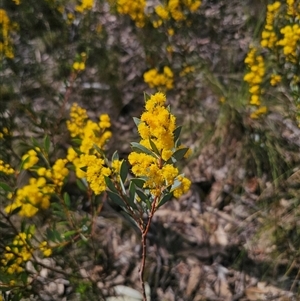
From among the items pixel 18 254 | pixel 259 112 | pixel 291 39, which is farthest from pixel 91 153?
pixel 259 112

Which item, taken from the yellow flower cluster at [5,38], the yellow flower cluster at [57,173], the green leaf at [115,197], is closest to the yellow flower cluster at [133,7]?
the yellow flower cluster at [5,38]

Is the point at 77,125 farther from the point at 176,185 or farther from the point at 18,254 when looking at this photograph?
the point at 176,185

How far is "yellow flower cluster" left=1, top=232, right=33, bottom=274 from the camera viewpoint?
2002mm

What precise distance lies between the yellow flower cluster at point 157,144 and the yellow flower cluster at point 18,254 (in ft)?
3.00

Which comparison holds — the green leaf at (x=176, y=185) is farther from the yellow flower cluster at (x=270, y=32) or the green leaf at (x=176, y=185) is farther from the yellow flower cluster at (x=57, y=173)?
the yellow flower cluster at (x=270, y=32)

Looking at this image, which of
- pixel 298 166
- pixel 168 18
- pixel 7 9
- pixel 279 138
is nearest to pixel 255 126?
pixel 279 138

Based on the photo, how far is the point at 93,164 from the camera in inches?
56.2

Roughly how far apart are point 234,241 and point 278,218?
283 millimetres

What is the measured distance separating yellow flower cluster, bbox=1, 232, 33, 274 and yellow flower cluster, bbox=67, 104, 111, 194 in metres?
0.38

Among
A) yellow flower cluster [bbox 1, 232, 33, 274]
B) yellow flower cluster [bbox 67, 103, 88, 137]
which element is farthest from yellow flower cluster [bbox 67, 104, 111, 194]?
yellow flower cluster [bbox 1, 232, 33, 274]

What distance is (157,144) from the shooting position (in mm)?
1287

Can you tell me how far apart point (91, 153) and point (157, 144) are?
0.65 m

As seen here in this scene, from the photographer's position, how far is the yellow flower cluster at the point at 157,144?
1.25 metres

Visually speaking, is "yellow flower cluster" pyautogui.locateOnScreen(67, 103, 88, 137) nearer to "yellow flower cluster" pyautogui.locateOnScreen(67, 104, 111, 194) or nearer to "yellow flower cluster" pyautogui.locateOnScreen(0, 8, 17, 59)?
"yellow flower cluster" pyautogui.locateOnScreen(67, 104, 111, 194)
